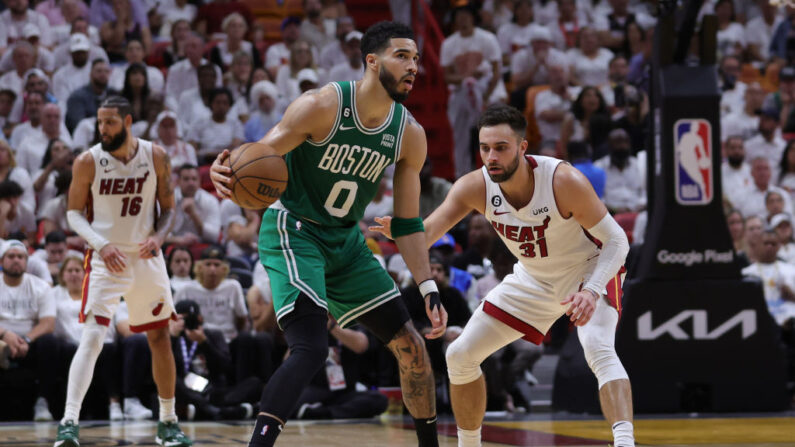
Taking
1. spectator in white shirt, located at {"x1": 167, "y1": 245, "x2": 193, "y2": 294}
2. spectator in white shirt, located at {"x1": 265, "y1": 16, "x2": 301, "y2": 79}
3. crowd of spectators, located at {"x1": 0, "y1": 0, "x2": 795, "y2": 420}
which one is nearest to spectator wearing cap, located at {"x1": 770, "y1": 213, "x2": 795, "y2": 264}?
crowd of spectators, located at {"x1": 0, "y1": 0, "x2": 795, "y2": 420}

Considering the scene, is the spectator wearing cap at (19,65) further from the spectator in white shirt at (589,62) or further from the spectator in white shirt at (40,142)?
the spectator in white shirt at (589,62)

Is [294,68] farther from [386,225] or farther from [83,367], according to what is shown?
[386,225]

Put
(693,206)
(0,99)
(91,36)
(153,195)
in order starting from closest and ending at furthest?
(153,195)
(693,206)
(0,99)
(91,36)

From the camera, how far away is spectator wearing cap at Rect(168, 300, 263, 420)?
30.9ft

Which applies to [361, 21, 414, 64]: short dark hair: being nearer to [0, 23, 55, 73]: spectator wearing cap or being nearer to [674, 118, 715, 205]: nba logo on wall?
[674, 118, 715, 205]: nba logo on wall

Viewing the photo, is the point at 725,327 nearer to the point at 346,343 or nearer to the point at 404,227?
the point at 346,343

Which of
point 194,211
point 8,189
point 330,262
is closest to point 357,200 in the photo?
point 330,262

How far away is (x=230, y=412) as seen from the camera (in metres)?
9.38

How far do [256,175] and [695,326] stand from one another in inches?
217

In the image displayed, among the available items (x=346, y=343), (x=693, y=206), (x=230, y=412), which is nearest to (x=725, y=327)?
(x=693, y=206)

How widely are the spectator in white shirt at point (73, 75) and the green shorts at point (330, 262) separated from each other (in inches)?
322

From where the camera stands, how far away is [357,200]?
5445 mm

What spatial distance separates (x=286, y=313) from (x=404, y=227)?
83cm

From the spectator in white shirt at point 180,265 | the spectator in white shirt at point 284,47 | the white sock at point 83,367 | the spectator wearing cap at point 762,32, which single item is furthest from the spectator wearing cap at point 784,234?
the white sock at point 83,367
